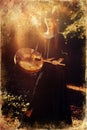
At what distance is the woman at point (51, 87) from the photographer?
175 centimetres

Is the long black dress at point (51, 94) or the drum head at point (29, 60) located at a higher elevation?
the drum head at point (29, 60)

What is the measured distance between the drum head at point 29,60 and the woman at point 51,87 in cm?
4

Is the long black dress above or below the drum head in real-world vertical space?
below

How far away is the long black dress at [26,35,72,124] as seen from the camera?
175cm

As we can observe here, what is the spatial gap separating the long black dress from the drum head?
45mm

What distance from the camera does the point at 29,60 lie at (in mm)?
1786

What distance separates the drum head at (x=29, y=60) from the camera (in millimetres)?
1773

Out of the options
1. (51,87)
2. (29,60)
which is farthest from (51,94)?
(29,60)

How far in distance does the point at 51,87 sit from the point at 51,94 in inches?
2.2

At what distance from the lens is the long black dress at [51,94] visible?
1.75 metres

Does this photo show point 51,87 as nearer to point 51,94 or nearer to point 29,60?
point 51,94

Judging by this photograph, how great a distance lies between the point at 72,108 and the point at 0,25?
865mm

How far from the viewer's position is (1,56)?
1.77 m

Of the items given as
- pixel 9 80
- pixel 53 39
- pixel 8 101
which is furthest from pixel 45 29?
pixel 8 101
